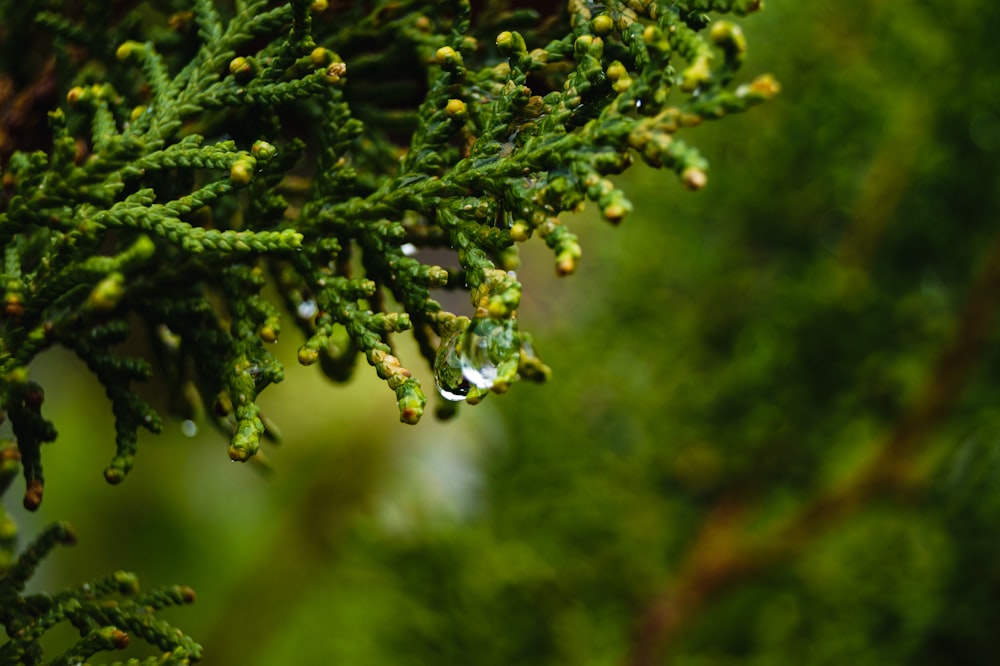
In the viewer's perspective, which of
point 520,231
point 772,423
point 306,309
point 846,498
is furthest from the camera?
point 772,423

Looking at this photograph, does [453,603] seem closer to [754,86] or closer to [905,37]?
[754,86]

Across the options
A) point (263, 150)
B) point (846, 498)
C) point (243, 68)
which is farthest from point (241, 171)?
point (846, 498)

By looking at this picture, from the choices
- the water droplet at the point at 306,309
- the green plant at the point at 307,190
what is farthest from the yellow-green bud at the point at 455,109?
the water droplet at the point at 306,309

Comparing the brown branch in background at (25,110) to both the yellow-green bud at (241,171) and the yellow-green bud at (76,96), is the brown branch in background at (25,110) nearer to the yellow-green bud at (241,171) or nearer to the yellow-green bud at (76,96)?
the yellow-green bud at (76,96)

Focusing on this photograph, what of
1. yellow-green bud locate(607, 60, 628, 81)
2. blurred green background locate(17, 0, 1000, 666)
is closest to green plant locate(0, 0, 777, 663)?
yellow-green bud locate(607, 60, 628, 81)

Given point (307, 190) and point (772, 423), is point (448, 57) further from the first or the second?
point (772, 423)

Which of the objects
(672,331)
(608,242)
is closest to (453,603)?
(672,331)

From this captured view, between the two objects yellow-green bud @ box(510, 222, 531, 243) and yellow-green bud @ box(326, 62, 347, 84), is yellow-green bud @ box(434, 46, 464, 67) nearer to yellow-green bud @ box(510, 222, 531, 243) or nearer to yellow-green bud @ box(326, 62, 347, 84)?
yellow-green bud @ box(326, 62, 347, 84)
